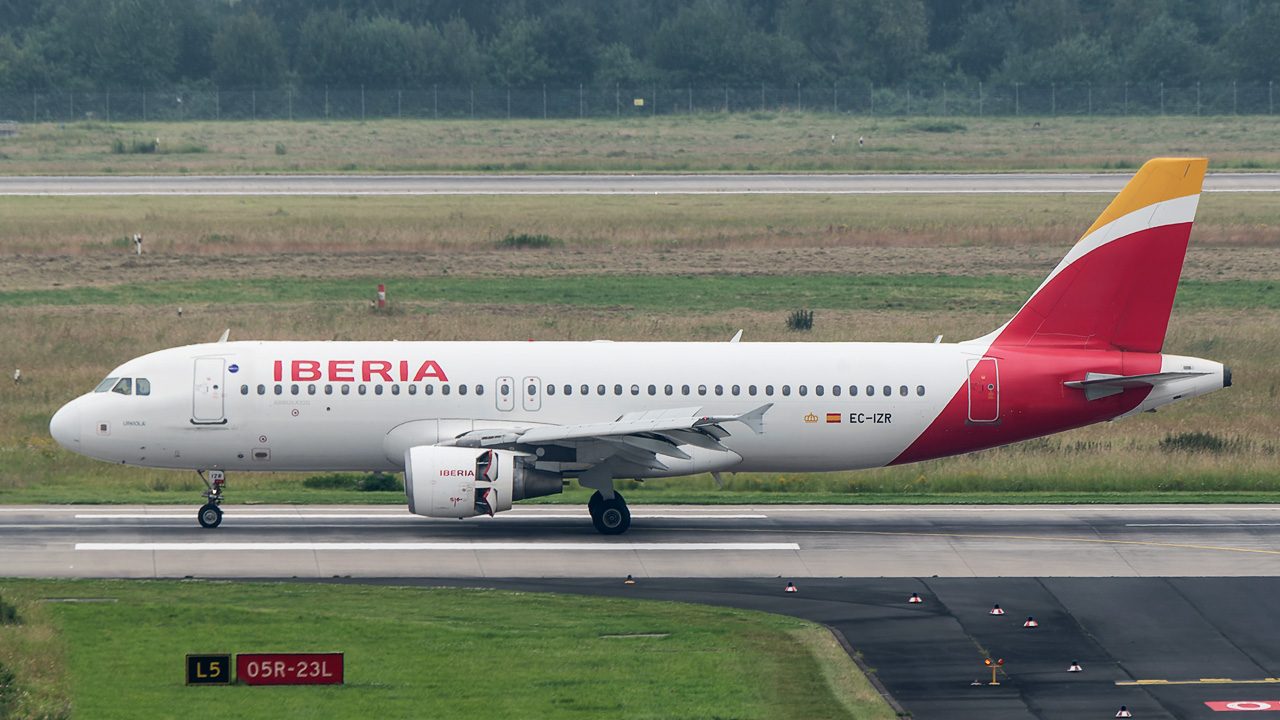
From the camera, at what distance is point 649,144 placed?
112875mm

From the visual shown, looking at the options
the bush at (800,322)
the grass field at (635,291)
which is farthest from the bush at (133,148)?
the bush at (800,322)

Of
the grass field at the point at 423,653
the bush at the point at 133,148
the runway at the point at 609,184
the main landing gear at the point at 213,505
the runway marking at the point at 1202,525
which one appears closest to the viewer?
the grass field at the point at 423,653

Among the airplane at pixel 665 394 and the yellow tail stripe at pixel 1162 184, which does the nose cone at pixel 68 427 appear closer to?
the airplane at pixel 665 394

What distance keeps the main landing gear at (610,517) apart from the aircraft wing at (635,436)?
1.28 m

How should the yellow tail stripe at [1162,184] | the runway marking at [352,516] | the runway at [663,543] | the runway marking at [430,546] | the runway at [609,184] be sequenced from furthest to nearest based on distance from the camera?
the runway at [609,184]
the runway marking at [352,516]
the yellow tail stripe at [1162,184]
the runway marking at [430,546]
the runway at [663,543]

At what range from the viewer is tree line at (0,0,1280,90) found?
450ft

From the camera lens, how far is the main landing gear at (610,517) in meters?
32.2

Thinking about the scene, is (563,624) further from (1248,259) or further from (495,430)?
(1248,259)

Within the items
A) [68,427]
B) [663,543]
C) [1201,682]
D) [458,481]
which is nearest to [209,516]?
[68,427]

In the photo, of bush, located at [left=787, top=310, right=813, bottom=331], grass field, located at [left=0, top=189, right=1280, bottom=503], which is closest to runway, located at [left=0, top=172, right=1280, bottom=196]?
grass field, located at [left=0, top=189, right=1280, bottom=503]

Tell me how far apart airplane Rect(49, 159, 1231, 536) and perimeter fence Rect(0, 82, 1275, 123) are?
3914 inches

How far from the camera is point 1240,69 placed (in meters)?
134

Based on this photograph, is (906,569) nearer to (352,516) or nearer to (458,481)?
(458,481)

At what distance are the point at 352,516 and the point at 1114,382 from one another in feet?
57.8
